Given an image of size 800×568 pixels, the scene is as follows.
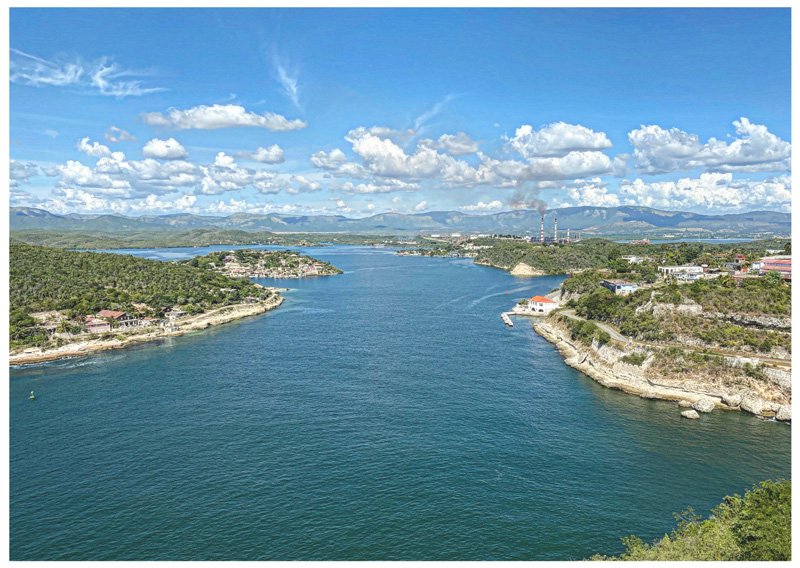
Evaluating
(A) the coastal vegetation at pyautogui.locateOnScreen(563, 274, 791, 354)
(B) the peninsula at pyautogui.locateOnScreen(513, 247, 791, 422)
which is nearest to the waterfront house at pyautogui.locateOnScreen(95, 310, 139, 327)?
(B) the peninsula at pyautogui.locateOnScreen(513, 247, 791, 422)

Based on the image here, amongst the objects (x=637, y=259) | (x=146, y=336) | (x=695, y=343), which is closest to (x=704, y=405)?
(x=695, y=343)

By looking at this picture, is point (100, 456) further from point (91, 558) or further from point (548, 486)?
point (548, 486)

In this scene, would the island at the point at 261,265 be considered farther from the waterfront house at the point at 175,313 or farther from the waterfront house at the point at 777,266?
the waterfront house at the point at 777,266

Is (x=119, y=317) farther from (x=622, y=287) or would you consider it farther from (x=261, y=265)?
(x=261, y=265)

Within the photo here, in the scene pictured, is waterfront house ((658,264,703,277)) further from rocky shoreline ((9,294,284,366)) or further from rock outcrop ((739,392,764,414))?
rocky shoreline ((9,294,284,366))

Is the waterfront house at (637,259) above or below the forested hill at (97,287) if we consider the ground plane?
above

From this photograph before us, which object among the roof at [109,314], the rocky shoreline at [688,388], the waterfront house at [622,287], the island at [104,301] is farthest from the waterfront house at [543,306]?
the roof at [109,314]
